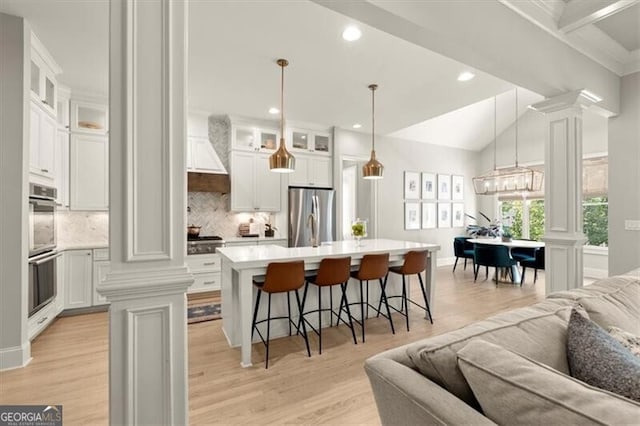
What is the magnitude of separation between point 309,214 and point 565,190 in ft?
11.7

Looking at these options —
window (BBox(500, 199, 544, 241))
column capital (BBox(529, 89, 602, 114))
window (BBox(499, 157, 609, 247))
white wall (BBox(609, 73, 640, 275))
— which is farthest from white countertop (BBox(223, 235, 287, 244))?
window (BBox(500, 199, 544, 241))

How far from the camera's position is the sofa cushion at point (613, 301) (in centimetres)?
126

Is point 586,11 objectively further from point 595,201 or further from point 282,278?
point 595,201

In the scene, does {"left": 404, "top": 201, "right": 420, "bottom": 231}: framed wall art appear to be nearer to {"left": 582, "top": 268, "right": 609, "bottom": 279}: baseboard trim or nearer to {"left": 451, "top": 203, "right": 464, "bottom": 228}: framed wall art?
{"left": 451, "top": 203, "right": 464, "bottom": 228}: framed wall art

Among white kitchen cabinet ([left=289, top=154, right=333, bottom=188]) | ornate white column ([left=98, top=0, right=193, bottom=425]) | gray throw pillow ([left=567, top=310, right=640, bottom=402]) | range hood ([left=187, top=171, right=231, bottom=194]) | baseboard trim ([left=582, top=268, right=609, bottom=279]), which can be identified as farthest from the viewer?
baseboard trim ([left=582, top=268, right=609, bottom=279])

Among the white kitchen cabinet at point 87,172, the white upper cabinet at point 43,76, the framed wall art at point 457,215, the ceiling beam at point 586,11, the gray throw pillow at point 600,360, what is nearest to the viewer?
the gray throw pillow at point 600,360

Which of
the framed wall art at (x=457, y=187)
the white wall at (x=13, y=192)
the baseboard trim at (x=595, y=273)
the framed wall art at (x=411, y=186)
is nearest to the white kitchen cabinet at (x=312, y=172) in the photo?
the framed wall art at (x=411, y=186)

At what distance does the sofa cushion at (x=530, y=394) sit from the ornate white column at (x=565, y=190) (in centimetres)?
283

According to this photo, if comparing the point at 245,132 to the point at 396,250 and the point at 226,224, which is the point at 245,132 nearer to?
the point at 226,224

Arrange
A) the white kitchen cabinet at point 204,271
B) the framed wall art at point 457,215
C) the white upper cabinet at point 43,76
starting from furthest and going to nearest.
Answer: the framed wall art at point 457,215, the white kitchen cabinet at point 204,271, the white upper cabinet at point 43,76

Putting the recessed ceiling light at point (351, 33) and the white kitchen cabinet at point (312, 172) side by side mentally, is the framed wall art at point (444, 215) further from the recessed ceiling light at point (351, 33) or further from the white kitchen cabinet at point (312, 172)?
the recessed ceiling light at point (351, 33)

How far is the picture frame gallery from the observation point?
6.82 meters

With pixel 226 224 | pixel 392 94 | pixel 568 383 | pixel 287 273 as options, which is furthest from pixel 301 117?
pixel 568 383

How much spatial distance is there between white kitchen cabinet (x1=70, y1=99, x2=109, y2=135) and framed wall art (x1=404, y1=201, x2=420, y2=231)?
5.65 m
